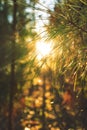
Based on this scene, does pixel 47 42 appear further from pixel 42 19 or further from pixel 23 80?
pixel 23 80

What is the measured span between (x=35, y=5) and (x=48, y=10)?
0.13m

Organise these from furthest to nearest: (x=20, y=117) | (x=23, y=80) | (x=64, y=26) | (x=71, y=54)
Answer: (x=23, y=80) < (x=20, y=117) < (x=71, y=54) < (x=64, y=26)

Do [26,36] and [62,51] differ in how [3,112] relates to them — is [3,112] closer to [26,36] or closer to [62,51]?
[26,36]

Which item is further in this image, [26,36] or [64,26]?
[26,36]

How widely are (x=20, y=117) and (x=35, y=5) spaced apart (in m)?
6.50

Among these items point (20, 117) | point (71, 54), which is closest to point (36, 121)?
→ point (20, 117)

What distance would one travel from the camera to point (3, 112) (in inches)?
432

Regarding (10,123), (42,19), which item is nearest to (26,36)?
(10,123)

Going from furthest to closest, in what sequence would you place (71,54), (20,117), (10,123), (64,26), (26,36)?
(26,36) → (20,117) → (10,123) → (71,54) → (64,26)

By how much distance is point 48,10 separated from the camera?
4117 millimetres

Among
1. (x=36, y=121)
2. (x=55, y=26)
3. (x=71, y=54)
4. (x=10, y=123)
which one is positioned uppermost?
(x=55, y=26)

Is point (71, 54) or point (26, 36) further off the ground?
point (71, 54)

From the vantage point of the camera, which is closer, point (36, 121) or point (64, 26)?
point (64, 26)

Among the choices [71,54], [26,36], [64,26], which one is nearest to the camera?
[64,26]
